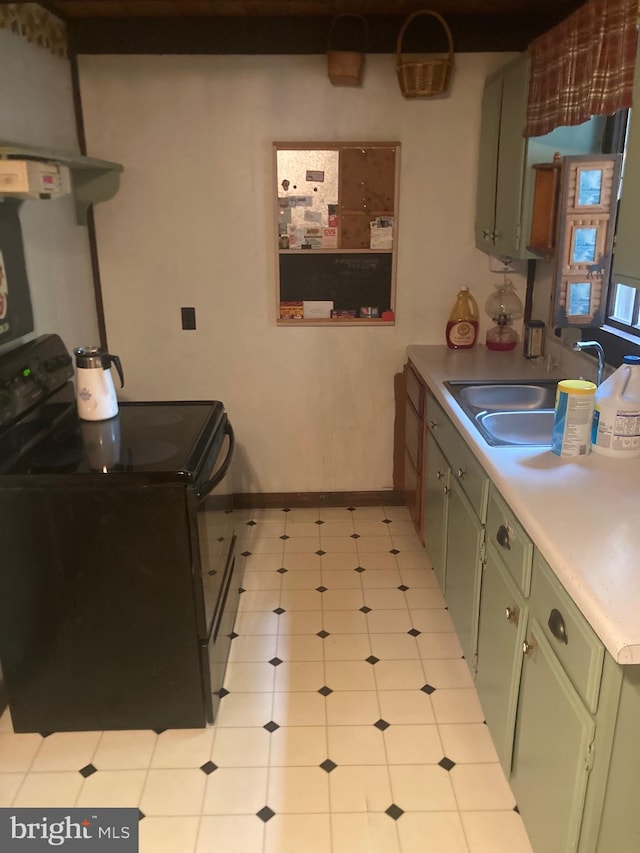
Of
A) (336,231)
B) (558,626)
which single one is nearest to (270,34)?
(336,231)

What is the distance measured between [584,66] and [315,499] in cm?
232

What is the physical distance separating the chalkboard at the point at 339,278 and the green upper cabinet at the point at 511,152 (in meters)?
0.51

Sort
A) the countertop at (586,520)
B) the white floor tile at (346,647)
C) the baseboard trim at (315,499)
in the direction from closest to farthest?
the countertop at (586,520), the white floor tile at (346,647), the baseboard trim at (315,499)

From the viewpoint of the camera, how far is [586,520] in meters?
1.60

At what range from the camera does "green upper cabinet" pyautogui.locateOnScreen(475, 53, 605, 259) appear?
2576mm

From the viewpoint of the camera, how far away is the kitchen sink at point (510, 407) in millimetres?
2389

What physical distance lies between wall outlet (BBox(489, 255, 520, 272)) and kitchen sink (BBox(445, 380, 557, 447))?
0.81m

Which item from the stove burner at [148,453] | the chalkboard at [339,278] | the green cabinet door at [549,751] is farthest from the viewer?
the chalkboard at [339,278]

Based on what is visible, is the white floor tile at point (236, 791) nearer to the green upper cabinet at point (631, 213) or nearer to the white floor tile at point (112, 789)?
the white floor tile at point (112, 789)

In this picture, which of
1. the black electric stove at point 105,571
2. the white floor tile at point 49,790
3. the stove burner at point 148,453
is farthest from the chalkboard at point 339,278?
the white floor tile at point 49,790

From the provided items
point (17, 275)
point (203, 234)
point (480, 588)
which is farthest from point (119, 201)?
point (480, 588)

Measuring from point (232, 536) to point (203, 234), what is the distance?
4.71 feet

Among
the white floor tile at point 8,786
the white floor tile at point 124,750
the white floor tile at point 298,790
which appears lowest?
the white floor tile at point 124,750

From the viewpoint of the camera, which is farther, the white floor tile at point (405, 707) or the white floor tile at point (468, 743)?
the white floor tile at point (405, 707)
